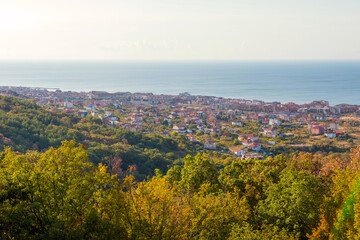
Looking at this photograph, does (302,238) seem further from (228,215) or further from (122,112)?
(122,112)

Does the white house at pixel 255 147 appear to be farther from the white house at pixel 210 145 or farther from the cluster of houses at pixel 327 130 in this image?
the cluster of houses at pixel 327 130

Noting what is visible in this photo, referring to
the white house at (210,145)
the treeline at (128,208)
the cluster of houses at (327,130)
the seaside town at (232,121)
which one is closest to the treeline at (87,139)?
the white house at (210,145)

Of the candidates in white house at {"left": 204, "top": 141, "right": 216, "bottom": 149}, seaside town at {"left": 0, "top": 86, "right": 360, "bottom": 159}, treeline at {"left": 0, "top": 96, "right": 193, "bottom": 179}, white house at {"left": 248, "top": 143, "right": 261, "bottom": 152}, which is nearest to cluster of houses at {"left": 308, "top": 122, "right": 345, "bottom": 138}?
seaside town at {"left": 0, "top": 86, "right": 360, "bottom": 159}

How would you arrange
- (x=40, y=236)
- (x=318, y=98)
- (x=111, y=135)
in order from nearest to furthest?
(x=40, y=236), (x=111, y=135), (x=318, y=98)

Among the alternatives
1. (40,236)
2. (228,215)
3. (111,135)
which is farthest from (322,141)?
(40,236)

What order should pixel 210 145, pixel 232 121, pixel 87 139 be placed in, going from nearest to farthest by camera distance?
pixel 87 139 → pixel 210 145 → pixel 232 121

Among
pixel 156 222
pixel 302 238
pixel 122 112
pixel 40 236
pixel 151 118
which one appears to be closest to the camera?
pixel 40 236

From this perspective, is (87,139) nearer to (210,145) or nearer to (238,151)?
(210,145)

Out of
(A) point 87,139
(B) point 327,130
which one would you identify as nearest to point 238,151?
(A) point 87,139
